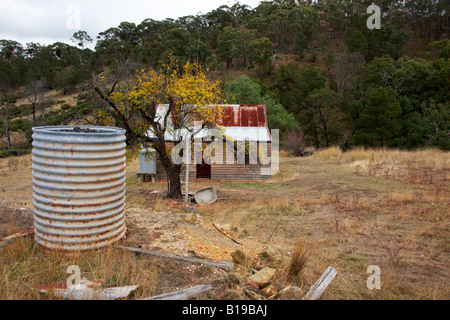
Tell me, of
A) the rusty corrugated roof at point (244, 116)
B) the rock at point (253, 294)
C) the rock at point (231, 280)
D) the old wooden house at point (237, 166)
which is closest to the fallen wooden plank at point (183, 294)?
the rock at point (231, 280)

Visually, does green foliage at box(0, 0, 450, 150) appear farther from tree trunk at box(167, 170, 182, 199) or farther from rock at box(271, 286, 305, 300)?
rock at box(271, 286, 305, 300)

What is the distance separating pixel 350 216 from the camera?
1044 cm

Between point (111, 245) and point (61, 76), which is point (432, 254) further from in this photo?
point (61, 76)

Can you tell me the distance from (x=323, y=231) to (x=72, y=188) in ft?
22.1

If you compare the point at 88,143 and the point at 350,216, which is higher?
the point at 88,143

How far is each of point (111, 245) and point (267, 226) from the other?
5.43 m

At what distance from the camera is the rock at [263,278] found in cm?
436

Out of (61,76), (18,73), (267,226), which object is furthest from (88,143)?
(18,73)

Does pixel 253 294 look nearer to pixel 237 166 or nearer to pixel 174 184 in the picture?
pixel 174 184

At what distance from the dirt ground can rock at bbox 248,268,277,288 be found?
0.45 metres

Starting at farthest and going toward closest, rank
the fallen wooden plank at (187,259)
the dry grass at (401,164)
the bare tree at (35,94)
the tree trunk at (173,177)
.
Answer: the bare tree at (35,94)
the dry grass at (401,164)
the tree trunk at (173,177)
the fallen wooden plank at (187,259)

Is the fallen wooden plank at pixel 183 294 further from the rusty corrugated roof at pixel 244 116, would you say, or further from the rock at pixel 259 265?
the rusty corrugated roof at pixel 244 116

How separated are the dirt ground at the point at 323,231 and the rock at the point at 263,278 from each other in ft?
1.47
